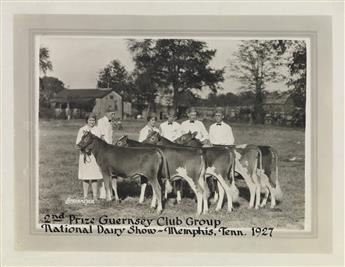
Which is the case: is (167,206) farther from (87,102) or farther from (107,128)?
(87,102)

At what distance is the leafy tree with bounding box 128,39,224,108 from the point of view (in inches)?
93.2

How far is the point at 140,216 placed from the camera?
2377 millimetres

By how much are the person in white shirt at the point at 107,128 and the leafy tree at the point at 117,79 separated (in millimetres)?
105

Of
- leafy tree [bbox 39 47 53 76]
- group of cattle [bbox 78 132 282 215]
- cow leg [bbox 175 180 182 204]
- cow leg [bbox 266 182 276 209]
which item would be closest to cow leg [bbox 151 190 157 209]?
group of cattle [bbox 78 132 282 215]

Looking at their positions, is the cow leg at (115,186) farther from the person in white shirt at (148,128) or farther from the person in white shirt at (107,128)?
the person in white shirt at (148,128)

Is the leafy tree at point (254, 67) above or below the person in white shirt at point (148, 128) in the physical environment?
above

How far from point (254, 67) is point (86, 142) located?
→ 0.92 meters

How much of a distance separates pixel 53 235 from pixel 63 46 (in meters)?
0.94

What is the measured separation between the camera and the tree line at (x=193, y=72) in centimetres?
237

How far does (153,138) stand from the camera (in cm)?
241

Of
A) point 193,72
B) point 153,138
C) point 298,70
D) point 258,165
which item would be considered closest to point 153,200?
point 153,138

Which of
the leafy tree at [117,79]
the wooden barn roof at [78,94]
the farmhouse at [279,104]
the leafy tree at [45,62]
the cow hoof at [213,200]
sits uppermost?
the leafy tree at [45,62]

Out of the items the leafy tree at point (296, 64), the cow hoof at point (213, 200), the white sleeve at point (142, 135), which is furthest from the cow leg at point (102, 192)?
the leafy tree at point (296, 64)
